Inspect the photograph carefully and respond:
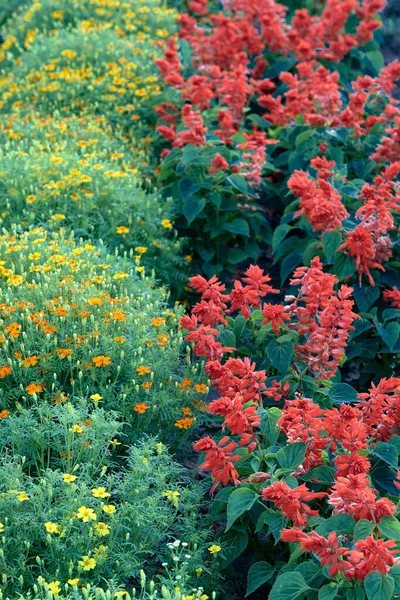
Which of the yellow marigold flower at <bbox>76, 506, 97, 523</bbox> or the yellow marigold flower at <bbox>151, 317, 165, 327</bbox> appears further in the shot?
the yellow marigold flower at <bbox>151, 317, 165, 327</bbox>

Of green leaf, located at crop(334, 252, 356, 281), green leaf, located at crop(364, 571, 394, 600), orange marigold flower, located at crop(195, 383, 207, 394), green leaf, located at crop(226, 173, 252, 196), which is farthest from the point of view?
green leaf, located at crop(226, 173, 252, 196)

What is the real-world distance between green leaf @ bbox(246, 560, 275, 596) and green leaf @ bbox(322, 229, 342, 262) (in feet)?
5.60

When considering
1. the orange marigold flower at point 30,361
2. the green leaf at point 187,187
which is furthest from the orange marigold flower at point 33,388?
the green leaf at point 187,187

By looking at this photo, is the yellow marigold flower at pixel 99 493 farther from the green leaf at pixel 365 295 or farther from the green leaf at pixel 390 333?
the green leaf at pixel 365 295

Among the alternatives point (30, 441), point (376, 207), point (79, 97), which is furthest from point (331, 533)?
point (79, 97)

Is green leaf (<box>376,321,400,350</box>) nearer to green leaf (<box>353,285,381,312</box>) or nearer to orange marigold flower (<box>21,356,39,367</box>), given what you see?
green leaf (<box>353,285,381,312</box>)

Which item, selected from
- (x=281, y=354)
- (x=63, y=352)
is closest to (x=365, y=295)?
(x=281, y=354)

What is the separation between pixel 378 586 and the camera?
8.23ft

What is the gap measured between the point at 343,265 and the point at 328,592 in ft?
6.77

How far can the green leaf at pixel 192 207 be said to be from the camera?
5129 mm

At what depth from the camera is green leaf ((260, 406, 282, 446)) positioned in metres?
3.26

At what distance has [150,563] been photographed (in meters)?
3.22

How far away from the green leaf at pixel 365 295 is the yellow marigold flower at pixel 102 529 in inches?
77.6

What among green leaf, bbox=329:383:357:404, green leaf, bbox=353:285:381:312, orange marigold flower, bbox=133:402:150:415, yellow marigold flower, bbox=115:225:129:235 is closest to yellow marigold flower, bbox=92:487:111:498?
orange marigold flower, bbox=133:402:150:415
